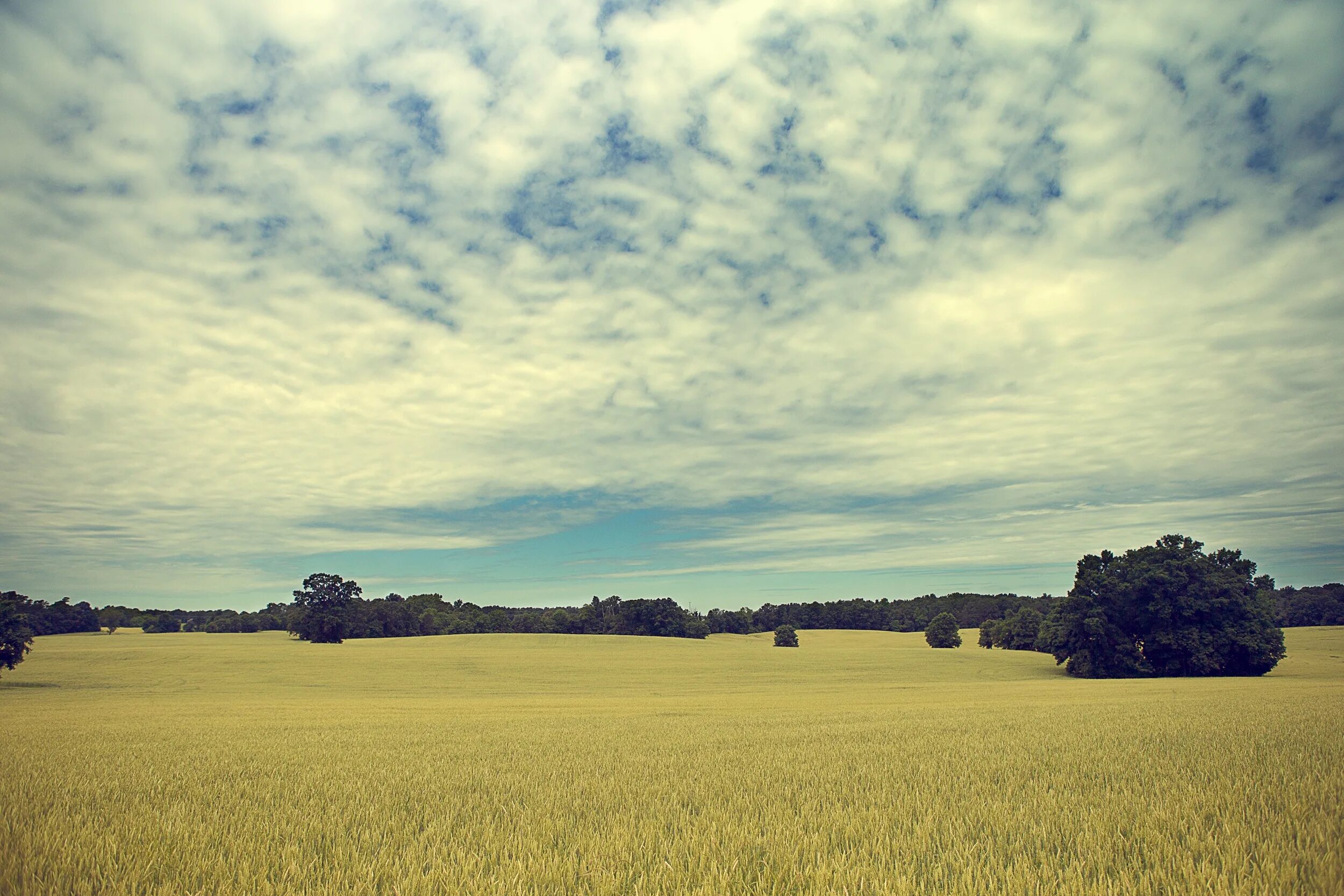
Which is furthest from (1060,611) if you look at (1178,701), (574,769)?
(574,769)

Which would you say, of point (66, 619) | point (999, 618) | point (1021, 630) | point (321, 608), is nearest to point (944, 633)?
point (1021, 630)

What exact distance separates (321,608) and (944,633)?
94.4 metres

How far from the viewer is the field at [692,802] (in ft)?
19.0

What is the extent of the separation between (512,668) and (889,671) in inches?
1528

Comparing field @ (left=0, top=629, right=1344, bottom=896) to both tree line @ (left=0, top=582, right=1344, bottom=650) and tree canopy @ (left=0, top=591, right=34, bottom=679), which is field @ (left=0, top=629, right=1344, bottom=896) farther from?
tree line @ (left=0, top=582, right=1344, bottom=650)

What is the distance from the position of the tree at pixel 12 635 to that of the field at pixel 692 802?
1248 inches

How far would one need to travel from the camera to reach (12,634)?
4725 centimetres

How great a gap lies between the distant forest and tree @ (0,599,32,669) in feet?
187

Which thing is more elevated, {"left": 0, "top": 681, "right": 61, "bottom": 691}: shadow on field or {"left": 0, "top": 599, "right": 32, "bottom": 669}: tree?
{"left": 0, "top": 599, "right": 32, "bottom": 669}: tree

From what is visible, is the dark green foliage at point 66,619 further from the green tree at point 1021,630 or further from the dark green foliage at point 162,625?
the green tree at point 1021,630

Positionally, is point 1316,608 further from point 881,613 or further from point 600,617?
point 600,617

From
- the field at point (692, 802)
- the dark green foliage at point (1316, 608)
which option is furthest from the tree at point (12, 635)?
the dark green foliage at point (1316, 608)

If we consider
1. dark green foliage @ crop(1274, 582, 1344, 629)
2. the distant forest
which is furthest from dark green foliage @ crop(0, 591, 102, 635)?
dark green foliage @ crop(1274, 582, 1344, 629)

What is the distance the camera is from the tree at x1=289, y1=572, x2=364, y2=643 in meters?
103
